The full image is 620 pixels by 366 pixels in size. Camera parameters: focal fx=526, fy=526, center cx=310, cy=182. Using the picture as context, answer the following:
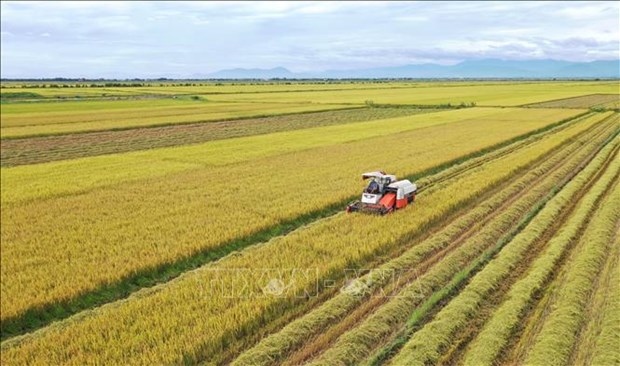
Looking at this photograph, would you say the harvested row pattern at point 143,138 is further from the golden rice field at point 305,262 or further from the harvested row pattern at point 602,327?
the harvested row pattern at point 602,327

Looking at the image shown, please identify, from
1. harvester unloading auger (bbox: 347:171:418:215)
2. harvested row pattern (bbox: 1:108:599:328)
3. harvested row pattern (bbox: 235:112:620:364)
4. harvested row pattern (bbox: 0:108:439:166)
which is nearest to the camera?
harvested row pattern (bbox: 235:112:620:364)

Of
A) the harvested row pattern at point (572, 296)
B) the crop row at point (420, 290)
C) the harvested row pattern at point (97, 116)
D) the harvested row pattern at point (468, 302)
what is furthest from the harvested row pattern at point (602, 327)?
the harvested row pattern at point (97, 116)

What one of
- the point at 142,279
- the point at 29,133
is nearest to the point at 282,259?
the point at 142,279

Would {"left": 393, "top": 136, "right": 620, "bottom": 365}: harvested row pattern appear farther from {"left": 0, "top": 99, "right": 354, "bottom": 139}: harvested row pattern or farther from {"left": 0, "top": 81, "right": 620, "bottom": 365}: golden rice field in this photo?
{"left": 0, "top": 99, "right": 354, "bottom": 139}: harvested row pattern

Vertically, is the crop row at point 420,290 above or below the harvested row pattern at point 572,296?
below

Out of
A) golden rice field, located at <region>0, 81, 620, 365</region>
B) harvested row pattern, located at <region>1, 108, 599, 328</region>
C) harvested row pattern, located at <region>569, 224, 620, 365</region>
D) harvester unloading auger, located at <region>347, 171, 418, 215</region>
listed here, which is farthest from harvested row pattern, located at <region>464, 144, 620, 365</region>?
harvested row pattern, located at <region>1, 108, 599, 328</region>

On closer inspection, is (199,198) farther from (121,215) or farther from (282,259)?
(282,259)
